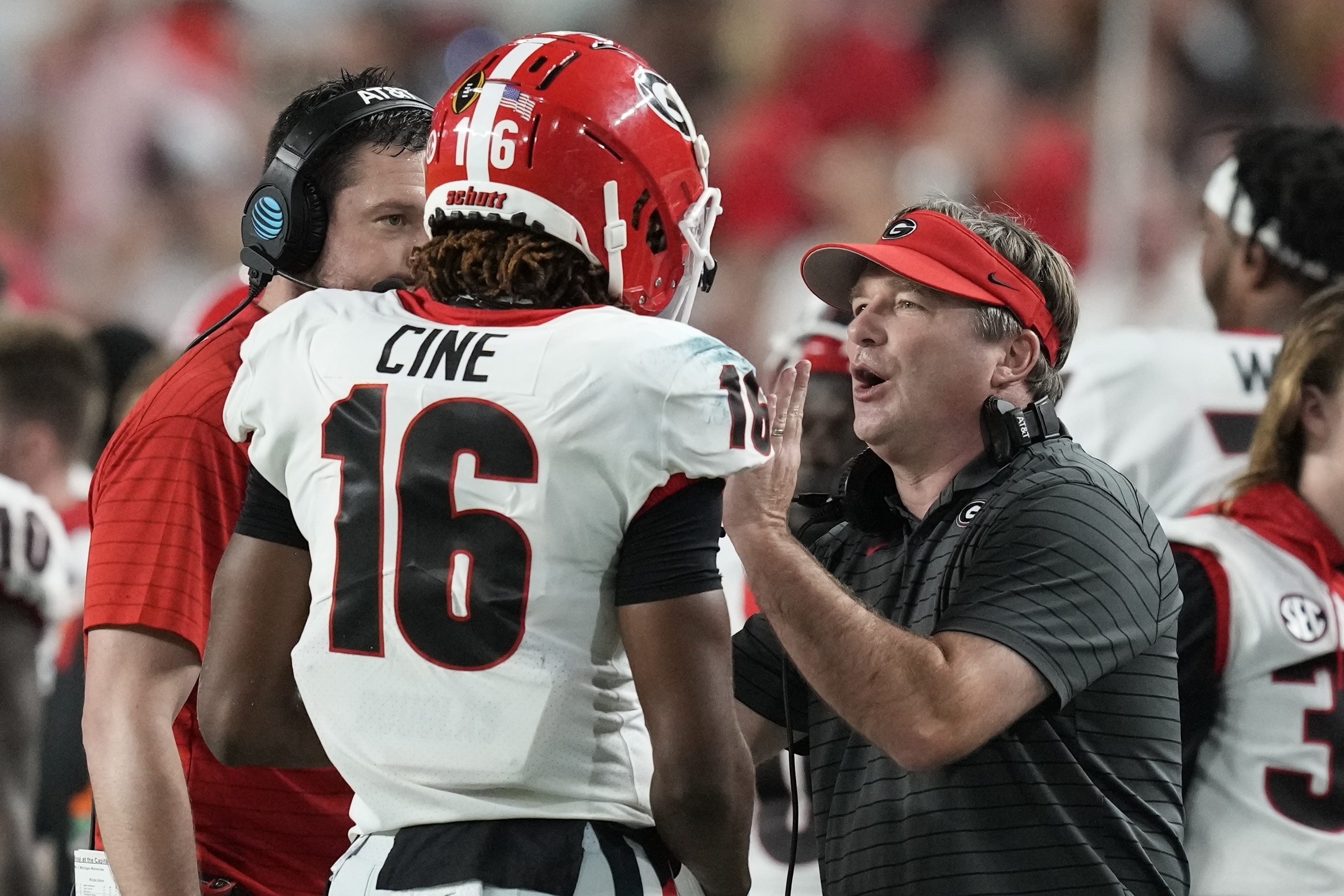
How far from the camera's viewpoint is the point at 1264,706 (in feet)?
10.8

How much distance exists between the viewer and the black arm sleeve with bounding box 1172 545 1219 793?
3.25m

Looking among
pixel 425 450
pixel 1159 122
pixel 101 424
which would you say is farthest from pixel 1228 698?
Result: pixel 1159 122

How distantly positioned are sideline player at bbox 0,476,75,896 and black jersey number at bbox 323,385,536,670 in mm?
2652

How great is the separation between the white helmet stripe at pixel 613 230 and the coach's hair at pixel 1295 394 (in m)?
1.86

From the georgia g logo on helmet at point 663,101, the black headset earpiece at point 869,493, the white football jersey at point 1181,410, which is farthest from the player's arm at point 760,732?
the white football jersey at point 1181,410

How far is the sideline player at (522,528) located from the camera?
79.6 inches

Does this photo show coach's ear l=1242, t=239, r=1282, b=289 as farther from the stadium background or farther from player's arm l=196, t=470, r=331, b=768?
the stadium background

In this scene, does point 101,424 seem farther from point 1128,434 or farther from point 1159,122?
point 1159,122

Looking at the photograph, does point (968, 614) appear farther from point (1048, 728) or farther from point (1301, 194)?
point (1301, 194)

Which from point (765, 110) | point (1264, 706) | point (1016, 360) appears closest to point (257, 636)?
point (1016, 360)

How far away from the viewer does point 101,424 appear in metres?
6.70

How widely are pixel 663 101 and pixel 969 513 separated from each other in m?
0.79

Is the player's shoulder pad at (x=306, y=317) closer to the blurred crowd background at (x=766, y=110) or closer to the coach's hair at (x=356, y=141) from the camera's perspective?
the coach's hair at (x=356, y=141)

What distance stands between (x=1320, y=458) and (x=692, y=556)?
6.41 ft
